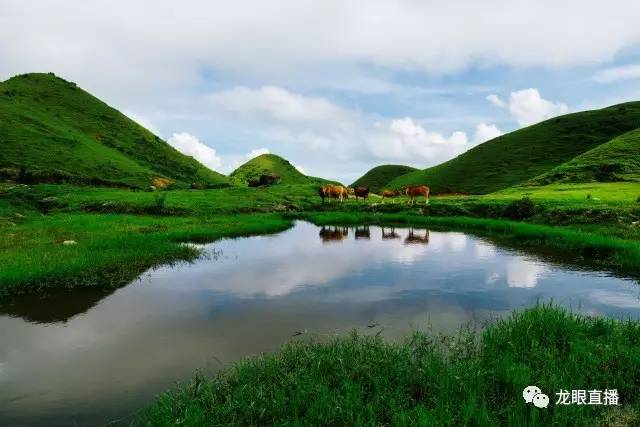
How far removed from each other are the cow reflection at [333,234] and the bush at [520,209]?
50.8ft

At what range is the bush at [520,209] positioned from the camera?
124 ft

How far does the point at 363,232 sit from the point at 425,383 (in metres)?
28.7

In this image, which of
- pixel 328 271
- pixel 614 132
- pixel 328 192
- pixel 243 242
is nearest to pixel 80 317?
pixel 328 271

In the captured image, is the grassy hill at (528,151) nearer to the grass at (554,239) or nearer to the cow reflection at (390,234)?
the grass at (554,239)

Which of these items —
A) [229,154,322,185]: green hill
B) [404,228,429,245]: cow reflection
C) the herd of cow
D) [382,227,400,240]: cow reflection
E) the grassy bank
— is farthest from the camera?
[229,154,322,185]: green hill

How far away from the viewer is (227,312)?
526 inches

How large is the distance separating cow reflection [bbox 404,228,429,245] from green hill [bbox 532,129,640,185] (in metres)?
44.8

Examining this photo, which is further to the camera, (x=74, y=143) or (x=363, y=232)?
(x=74, y=143)

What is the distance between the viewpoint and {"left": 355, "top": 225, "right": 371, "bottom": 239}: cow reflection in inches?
1309

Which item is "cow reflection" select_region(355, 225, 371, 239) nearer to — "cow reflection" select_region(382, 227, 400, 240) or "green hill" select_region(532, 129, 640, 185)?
"cow reflection" select_region(382, 227, 400, 240)

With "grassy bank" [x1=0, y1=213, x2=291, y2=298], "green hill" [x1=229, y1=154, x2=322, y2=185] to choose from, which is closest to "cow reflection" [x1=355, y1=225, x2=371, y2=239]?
"grassy bank" [x1=0, y1=213, x2=291, y2=298]

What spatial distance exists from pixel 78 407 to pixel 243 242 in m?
21.8

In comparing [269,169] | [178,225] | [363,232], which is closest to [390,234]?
[363,232]

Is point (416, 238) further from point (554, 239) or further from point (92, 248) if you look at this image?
point (92, 248)
